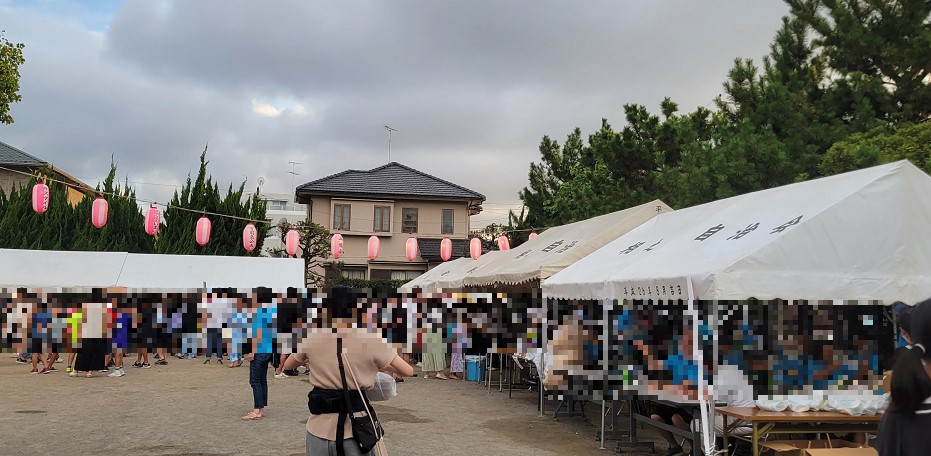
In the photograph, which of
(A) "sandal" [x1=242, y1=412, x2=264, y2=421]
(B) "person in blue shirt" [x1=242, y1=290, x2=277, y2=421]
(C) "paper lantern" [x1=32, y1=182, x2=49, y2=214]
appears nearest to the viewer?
(B) "person in blue shirt" [x1=242, y1=290, x2=277, y2=421]

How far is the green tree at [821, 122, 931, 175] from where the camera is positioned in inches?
384

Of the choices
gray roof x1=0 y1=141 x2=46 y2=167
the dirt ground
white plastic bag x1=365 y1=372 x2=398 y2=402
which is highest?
gray roof x1=0 y1=141 x2=46 y2=167

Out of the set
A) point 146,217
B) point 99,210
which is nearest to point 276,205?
point 146,217

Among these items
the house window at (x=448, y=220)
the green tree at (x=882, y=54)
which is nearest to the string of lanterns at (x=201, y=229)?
the green tree at (x=882, y=54)

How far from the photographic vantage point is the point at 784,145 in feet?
39.0

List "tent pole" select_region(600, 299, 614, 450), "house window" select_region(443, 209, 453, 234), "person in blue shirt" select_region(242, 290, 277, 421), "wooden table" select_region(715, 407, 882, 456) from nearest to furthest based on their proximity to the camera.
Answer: "wooden table" select_region(715, 407, 882, 456) < "tent pole" select_region(600, 299, 614, 450) < "person in blue shirt" select_region(242, 290, 277, 421) < "house window" select_region(443, 209, 453, 234)

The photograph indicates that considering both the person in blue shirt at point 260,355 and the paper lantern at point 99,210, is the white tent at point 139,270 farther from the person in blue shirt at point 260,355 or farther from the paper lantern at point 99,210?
the person in blue shirt at point 260,355

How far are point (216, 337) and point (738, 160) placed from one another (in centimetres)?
1238

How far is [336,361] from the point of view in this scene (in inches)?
159

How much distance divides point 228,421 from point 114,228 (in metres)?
18.7

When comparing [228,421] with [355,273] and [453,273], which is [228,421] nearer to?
[453,273]

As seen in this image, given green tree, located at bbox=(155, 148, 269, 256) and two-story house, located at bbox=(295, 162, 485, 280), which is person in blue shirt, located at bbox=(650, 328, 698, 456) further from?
two-story house, located at bbox=(295, 162, 485, 280)

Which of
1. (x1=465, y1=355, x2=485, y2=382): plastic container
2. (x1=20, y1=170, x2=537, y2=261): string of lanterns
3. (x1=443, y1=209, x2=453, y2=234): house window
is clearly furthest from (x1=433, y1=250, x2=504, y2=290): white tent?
(x1=443, y1=209, x2=453, y2=234): house window

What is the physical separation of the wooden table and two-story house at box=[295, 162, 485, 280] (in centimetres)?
2669
